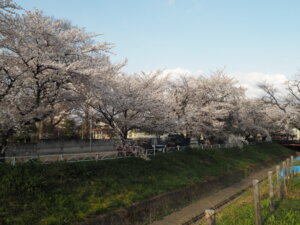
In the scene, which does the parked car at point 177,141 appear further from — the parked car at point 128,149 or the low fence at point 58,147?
the parked car at point 128,149

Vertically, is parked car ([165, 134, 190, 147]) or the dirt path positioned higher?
parked car ([165, 134, 190, 147])

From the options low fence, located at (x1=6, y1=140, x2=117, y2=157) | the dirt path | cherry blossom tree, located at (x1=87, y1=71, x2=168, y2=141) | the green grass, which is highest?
cherry blossom tree, located at (x1=87, y1=71, x2=168, y2=141)

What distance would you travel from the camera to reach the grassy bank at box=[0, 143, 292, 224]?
1022 centimetres

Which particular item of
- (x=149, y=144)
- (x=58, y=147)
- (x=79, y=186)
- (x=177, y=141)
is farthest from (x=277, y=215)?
(x=58, y=147)

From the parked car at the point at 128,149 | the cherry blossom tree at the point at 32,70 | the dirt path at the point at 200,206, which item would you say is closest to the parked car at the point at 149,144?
the parked car at the point at 128,149

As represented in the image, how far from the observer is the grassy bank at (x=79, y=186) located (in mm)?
10219

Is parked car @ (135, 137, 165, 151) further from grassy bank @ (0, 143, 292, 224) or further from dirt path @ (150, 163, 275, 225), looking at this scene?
dirt path @ (150, 163, 275, 225)

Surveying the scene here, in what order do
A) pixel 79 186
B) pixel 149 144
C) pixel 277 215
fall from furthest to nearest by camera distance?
pixel 149 144, pixel 79 186, pixel 277 215

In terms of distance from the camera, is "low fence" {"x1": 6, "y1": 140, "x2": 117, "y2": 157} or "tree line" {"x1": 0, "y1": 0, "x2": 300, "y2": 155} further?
"low fence" {"x1": 6, "y1": 140, "x2": 117, "y2": 157}

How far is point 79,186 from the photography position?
12.9 meters

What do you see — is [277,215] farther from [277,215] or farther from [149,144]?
[149,144]

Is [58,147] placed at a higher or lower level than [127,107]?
lower

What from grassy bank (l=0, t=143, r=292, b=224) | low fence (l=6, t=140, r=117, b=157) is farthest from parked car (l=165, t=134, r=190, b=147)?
grassy bank (l=0, t=143, r=292, b=224)

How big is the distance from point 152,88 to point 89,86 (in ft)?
32.5
